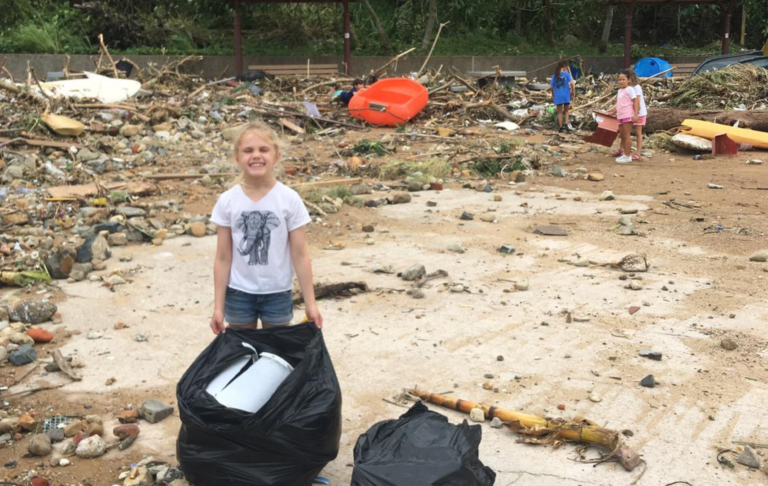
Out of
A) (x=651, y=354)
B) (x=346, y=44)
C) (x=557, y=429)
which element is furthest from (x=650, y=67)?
(x=557, y=429)

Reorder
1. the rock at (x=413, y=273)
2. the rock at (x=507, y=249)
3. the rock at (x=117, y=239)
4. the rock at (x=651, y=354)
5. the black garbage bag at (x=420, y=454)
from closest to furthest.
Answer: the black garbage bag at (x=420, y=454) < the rock at (x=651, y=354) < the rock at (x=413, y=273) < the rock at (x=507, y=249) < the rock at (x=117, y=239)

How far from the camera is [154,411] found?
12.2 feet

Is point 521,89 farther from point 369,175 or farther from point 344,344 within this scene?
point 344,344

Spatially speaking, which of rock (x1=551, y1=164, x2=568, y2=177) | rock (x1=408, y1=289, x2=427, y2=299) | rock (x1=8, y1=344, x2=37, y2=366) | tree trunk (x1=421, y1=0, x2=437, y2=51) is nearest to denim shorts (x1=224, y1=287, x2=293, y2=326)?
rock (x1=8, y1=344, x2=37, y2=366)

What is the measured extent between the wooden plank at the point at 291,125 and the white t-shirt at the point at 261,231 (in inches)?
397

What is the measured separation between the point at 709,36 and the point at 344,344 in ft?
81.6

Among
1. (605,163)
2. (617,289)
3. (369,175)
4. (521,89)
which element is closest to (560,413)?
(617,289)

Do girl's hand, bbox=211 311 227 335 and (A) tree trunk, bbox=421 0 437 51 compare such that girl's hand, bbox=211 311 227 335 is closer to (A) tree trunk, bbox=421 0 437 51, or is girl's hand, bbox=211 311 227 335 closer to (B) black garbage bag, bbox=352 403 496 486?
(B) black garbage bag, bbox=352 403 496 486

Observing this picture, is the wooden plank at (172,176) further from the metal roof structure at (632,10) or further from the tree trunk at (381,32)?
the metal roof structure at (632,10)

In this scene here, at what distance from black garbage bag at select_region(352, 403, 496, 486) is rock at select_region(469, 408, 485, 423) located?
63cm

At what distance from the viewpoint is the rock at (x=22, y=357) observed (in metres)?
4.43

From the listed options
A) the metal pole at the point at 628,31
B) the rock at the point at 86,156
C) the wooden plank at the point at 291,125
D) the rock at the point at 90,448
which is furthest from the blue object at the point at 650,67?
the rock at the point at 90,448

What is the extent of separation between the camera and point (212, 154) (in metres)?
11.1

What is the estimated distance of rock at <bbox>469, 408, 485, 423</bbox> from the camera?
145 inches
